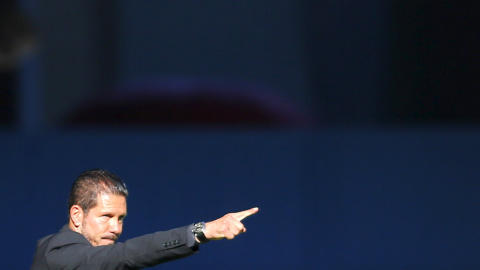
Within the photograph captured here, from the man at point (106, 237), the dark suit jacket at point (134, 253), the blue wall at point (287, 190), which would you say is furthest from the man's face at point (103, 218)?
the blue wall at point (287, 190)

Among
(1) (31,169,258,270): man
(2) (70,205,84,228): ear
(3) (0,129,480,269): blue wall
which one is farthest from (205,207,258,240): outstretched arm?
(3) (0,129,480,269): blue wall

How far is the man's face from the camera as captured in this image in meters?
3.69

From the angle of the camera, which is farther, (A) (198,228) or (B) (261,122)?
(B) (261,122)

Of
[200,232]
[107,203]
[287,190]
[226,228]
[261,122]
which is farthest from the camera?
[261,122]

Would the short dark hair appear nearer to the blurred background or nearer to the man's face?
the man's face

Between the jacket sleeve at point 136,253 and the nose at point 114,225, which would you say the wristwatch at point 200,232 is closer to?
the jacket sleeve at point 136,253

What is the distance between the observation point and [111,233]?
12.3 ft

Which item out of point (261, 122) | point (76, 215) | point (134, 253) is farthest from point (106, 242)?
point (261, 122)

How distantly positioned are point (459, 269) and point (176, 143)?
6.88ft

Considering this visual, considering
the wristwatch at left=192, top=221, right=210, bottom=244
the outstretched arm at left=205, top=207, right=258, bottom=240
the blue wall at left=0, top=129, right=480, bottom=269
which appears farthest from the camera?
the blue wall at left=0, top=129, right=480, bottom=269

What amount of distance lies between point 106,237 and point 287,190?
126 inches

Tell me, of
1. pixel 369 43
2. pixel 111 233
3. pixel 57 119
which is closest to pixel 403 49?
pixel 369 43

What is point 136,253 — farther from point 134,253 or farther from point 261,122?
point 261,122

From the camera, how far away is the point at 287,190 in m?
6.81
